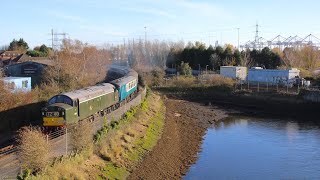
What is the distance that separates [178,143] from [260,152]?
601cm

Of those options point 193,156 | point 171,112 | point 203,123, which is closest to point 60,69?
point 171,112

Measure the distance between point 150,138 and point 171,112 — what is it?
17.9 meters

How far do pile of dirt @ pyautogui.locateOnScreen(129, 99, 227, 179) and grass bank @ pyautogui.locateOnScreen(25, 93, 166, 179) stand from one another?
0.61 m

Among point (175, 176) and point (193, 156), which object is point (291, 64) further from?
point (175, 176)

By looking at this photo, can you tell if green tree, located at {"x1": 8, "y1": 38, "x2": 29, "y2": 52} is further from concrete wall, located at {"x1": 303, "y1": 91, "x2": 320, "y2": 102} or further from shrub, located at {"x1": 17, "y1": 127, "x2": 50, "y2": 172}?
shrub, located at {"x1": 17, "y1": 127, "x2": 50, "y2": 172}

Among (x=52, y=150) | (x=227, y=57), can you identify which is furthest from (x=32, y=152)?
(x=227, y=57)

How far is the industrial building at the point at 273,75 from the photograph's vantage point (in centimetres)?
6019

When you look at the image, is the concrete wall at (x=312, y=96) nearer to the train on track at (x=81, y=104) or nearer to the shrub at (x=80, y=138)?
the train on track at (x=81, y=104)

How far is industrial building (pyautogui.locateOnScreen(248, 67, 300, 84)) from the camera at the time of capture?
197 ft

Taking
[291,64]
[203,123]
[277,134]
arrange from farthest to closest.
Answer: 1. [291,64]
2. [203,123]
3. [277,134]

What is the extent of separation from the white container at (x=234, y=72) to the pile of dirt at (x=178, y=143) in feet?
50.2

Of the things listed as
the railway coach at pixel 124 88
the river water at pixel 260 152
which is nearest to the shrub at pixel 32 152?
the river water at pixel 260 152

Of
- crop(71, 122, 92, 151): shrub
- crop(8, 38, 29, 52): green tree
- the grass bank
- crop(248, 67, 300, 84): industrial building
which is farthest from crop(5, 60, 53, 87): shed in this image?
crop(8, 38, 29, 52): green tree

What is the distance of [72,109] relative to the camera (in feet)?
76.5
